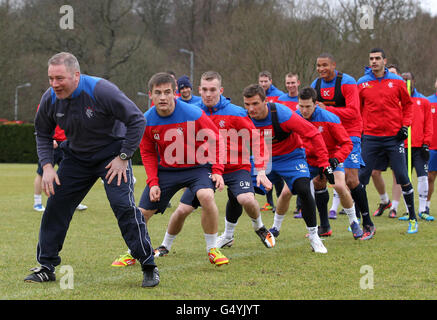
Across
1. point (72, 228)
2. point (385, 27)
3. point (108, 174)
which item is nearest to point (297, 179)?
point (108, 174)

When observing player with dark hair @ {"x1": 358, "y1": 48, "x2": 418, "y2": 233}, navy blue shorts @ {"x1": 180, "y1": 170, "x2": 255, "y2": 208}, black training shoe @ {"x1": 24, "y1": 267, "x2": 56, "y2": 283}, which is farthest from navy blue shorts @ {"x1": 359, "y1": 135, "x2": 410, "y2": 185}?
black training shoe @ {"x1": 24, "y1": 267, "x2": 56, "y2": 283}

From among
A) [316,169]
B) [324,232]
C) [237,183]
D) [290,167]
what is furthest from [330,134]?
[237,183]

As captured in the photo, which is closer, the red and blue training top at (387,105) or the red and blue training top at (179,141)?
the red and blue training top at (179,141)

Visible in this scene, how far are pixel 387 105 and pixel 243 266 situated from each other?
4242mm

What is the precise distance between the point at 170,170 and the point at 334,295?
228 cm

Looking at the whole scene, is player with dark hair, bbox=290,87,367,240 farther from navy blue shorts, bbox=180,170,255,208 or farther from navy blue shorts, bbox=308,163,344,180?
navy blue shorts, bbox=180,170,255,208

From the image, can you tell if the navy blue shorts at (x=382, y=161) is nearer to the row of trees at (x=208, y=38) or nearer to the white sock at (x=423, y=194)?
the white sock at (x=423, y=194)

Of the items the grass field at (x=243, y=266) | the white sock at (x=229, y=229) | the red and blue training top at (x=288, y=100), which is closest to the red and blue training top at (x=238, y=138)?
the white sock at (x=229, y=229)

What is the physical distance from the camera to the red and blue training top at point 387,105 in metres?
9.66

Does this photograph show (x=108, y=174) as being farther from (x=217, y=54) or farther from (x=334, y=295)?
(x=217, y=54)

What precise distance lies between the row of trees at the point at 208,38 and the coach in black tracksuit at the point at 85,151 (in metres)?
22.5

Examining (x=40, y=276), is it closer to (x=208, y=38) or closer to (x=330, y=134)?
(x=330, y=134)

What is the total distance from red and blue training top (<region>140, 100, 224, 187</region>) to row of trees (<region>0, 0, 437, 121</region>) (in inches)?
840

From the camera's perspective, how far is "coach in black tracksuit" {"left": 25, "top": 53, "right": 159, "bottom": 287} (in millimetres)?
5477
